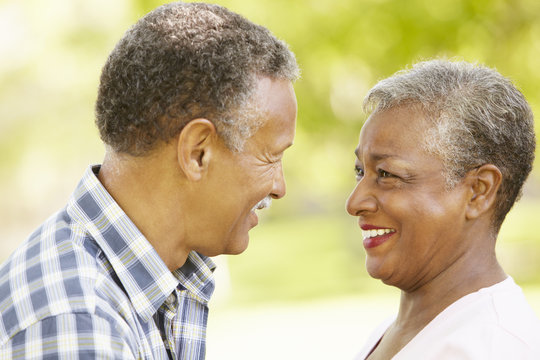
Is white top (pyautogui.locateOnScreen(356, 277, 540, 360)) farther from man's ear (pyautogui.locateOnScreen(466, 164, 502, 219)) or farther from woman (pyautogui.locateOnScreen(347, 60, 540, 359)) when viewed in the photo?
man's ear (pyautogui.locateOnScreen(466, 164, 502, 219))

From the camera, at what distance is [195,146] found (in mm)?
2016

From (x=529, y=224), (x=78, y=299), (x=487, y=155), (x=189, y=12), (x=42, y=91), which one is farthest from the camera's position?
(x=529, y=224)

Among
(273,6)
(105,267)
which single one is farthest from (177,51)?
(273,6)

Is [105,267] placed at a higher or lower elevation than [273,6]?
lower

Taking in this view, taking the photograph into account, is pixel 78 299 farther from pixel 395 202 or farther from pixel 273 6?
pixel 273 6

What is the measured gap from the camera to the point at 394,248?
2.41 m

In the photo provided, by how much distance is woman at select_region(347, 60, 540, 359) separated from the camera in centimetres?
227

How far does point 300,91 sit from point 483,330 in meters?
7.71

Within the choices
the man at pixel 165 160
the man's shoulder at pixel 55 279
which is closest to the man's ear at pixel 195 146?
the man at pixel 165 160

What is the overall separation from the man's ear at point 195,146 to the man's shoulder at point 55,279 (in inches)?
13.6

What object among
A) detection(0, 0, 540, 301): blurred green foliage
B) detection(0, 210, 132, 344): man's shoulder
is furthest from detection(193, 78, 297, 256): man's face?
detection(0, 0, 540, 301): blurred green foliage

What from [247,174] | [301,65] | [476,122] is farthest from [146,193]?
[301,65]

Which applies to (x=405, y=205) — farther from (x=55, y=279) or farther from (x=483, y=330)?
(x=55, y=279)

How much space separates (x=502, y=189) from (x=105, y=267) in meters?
1.33
